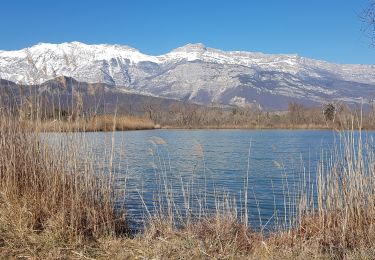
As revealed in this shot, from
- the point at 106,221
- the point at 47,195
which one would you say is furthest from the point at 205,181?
the point at 47,195

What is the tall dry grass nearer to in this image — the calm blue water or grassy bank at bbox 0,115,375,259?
grassy bank at bbox 0,115,375,259

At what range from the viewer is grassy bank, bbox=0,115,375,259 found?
17.3 ft

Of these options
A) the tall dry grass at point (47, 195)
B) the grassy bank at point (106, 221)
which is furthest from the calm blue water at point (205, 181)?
the tall dry grass at point (47, 195)

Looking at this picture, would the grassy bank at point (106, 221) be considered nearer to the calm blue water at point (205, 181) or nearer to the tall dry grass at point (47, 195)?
the tall dry grass at point (47, 195)

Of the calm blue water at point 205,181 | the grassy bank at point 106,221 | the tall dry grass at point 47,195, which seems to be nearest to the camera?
the grassy bank at point 106,221

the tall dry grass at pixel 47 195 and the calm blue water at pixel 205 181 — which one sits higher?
the tall dry grass at pixel 47 195

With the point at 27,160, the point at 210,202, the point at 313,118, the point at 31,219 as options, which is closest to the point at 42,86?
the point at 27,160

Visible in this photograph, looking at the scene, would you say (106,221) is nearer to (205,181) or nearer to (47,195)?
(47,195)

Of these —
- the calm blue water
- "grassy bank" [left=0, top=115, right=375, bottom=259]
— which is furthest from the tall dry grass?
the calm blue water

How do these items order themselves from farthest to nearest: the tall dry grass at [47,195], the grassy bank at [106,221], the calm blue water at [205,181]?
the calm blue water at [205,181], the tall dry grass at [47,195], the grassy bank at [106,221]

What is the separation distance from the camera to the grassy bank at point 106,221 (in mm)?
5285

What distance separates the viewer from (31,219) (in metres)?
5.93

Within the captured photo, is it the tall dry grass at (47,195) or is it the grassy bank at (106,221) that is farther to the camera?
the tall dry grass at (47,195)

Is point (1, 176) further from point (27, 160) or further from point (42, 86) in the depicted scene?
point (42, 86)
